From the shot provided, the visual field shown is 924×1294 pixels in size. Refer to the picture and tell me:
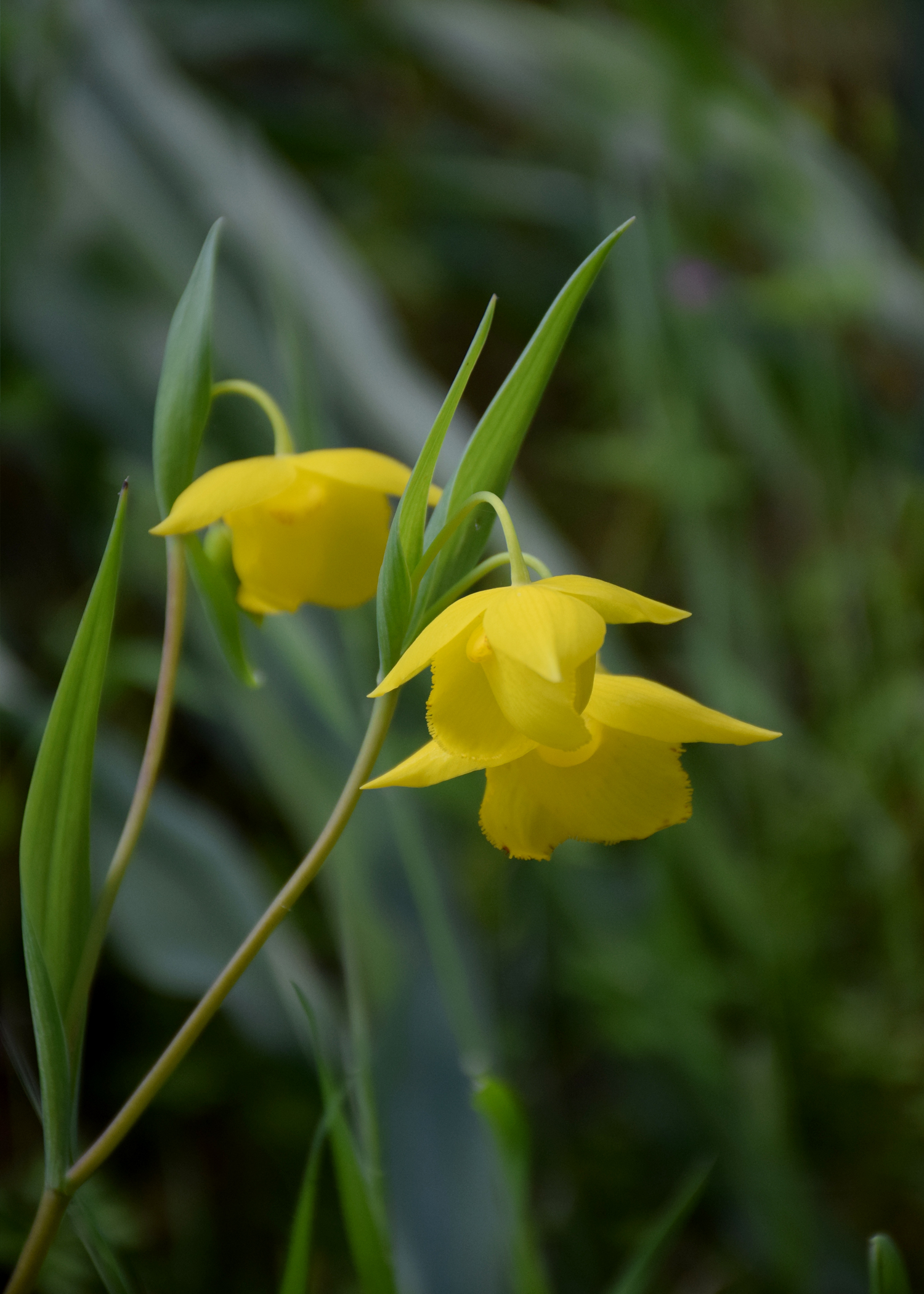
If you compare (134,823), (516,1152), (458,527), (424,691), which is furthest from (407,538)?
(424,691)

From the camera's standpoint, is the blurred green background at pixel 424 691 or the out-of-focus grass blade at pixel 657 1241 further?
the blurred green background at pixel 424 691

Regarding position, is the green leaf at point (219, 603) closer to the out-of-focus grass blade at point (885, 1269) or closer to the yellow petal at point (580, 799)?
the yellow petal at point (580, 799)

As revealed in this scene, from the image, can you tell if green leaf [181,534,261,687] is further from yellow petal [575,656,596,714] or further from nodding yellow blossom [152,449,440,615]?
yellow petal [575,656,596,714]

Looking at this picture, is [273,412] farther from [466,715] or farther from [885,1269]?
[885,1269]

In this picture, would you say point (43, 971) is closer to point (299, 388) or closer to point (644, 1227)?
point (299, 388)

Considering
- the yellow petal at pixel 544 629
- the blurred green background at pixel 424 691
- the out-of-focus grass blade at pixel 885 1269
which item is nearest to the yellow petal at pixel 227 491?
the yellow petal at pixel 544 629

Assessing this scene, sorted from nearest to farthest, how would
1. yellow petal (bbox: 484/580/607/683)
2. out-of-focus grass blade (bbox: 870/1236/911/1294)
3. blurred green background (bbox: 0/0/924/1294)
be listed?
yellow petal (bbox: 484/580/607/683), out-of-focus grass blade (bbox: 870/1236/911/1294), blurred green background (bbox: 0/0/924/1294)

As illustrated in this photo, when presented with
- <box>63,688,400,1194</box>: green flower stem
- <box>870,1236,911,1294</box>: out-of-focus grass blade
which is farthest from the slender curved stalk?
<box>870,1236,911,1294</box>: out-of-focus grass blade
